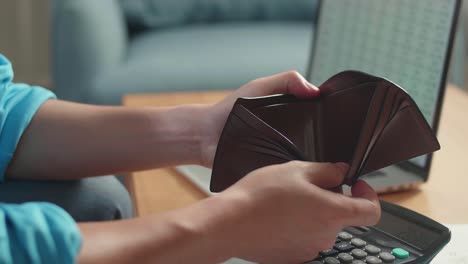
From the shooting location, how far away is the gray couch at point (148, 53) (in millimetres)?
1663

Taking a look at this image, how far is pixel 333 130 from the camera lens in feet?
2.08

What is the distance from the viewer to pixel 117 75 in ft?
5.45

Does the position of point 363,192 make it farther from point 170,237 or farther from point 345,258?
point 170,237

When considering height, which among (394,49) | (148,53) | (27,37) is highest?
(394,49)

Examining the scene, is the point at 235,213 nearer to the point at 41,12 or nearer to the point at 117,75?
the point at 117,75

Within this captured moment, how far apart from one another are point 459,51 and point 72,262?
1.41 metres

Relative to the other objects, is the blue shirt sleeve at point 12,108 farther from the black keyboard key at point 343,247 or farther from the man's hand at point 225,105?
the black keyboard key at point 343,247

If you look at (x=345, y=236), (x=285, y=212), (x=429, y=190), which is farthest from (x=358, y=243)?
(x=429, y=190)

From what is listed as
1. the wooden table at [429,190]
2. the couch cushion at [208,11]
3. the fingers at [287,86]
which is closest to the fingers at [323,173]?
the fingers at [287,86]

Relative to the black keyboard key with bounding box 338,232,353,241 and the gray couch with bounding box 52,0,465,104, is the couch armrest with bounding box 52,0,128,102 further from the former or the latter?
the black keyboard key with bounding box 338,232,353,241

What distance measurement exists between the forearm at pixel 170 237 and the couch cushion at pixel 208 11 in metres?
1.60

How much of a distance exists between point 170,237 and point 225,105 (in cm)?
27

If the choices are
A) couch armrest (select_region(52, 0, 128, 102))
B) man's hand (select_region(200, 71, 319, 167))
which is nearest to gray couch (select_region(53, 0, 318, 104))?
couch armrest (select_region(52, 0, 128, 102))

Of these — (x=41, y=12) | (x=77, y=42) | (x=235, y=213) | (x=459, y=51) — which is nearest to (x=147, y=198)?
(x=235, y=213)
